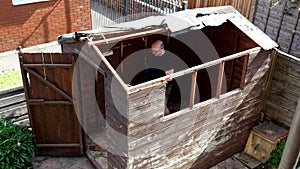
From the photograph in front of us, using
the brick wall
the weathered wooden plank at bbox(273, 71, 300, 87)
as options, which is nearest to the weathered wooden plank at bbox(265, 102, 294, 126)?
the weathered wooden plank at bbox(273, 71, 300, 87)

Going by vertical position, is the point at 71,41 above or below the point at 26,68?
above

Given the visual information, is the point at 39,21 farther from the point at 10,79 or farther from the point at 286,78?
the point at 286,78

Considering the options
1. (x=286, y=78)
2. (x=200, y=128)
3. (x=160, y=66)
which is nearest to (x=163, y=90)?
(x=200, y=128)

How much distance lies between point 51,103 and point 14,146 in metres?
1.05

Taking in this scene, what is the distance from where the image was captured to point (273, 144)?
6.80m

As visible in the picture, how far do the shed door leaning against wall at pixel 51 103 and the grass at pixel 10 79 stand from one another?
236 cm

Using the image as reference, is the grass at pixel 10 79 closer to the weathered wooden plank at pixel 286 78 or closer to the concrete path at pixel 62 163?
the concrete path at pixel 62 163

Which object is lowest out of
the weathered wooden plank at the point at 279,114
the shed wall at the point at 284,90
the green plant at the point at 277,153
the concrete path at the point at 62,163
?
the concrete path at the point at 62,163

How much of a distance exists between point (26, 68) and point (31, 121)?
1130 mm

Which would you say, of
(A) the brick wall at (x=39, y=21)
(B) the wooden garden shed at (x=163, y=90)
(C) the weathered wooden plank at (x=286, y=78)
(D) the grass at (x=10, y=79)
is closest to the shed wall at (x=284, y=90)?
(C) the weathered wooden plank at (x=286, y=78)

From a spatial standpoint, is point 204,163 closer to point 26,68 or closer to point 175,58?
point 175,58

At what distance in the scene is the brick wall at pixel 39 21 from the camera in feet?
32.1

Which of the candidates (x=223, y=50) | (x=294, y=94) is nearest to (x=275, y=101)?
(x=294, y=94)

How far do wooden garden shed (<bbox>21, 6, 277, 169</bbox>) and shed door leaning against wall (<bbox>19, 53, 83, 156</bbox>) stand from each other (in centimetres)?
3
